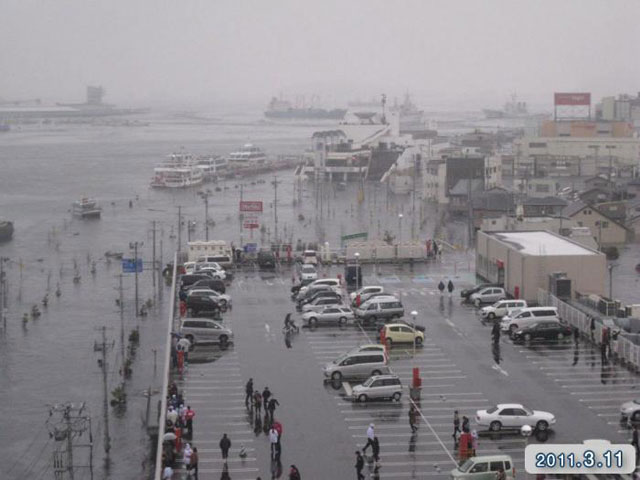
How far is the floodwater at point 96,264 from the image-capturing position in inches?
285

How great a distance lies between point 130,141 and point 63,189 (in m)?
24.9

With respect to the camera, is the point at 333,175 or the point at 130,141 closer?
the point at 333,175

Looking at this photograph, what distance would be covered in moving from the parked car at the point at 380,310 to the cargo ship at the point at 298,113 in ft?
212

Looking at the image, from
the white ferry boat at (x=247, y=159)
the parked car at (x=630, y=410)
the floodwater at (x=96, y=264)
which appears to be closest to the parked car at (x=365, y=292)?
the floodwater at (x=96, y=264)

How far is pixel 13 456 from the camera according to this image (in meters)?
6.72

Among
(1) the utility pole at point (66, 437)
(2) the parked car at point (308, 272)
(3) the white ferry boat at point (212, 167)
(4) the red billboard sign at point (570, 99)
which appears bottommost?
(1) the utility pole at point (66, 437)

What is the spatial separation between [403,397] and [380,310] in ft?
5.37

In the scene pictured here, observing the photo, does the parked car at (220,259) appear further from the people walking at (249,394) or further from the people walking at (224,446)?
the people walking at (224,446)

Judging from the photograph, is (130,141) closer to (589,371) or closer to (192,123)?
(192,123)

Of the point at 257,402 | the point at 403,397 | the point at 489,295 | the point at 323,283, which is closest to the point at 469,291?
the point at 489,295

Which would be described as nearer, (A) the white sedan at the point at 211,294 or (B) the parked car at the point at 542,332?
(B) the parked car at the point at 542,332

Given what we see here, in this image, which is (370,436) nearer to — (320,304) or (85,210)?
(320,304)

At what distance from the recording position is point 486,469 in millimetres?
4355

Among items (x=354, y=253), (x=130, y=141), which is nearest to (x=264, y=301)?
(x=354, y=253)
